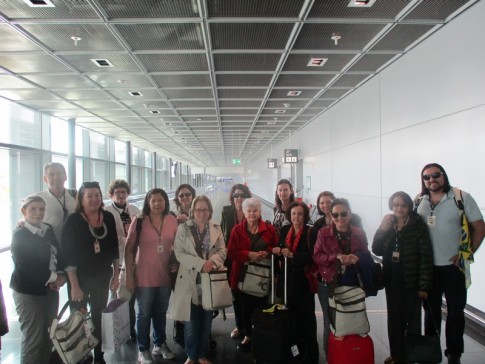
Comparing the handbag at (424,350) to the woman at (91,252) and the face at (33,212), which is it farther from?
the face at (33,212)

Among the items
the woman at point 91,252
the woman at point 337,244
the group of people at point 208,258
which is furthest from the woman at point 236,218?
the woman at point 91,252

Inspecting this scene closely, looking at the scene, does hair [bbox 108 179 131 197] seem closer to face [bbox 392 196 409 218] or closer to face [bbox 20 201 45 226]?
face [bbox 20 201 45 226]

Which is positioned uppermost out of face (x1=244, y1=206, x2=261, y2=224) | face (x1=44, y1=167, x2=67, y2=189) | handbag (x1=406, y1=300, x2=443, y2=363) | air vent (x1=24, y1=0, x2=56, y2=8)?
air vent (x1=24, y1=0, x2=56, y2=8)

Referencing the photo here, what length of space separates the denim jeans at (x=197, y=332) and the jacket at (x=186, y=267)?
110mm

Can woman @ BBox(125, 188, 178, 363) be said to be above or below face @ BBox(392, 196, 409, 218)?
below

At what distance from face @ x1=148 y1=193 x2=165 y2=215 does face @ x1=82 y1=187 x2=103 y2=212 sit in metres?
0.50

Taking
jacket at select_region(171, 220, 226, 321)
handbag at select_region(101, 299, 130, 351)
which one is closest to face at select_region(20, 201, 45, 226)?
handbag at select_region(101, 299, 130, 351)

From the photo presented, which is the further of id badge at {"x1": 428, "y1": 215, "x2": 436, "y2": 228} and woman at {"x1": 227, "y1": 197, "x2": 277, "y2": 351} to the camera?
woman at {"x1": 227, "y1": 197, "x2": 277, "y2": 351}

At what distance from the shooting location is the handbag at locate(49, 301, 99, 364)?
2916 mm

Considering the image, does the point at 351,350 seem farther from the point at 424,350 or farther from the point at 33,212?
the point at 33,212

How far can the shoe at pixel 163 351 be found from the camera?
11.8 ft

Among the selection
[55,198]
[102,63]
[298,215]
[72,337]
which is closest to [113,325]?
[72,337]

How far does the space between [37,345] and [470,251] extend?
4.08 metres

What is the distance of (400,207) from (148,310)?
8.89ft
